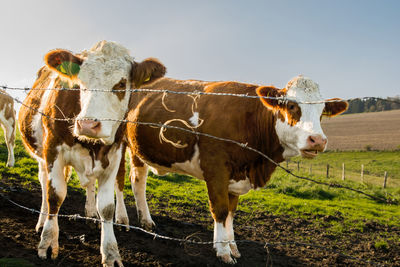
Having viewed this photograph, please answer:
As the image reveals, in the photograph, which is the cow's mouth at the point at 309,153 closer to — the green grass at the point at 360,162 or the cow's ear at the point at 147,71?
the cow's ear at the point at 147,71

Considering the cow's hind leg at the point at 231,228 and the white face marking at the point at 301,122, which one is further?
the cow's hind leg at the point at 231,228

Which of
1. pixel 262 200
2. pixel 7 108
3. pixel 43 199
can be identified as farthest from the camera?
pixel 7 108

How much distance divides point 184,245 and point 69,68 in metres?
3.08

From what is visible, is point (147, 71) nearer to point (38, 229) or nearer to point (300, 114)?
point (300, 114)

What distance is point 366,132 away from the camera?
52.4 m

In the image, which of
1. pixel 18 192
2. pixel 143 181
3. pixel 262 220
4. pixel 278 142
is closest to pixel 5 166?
pixel 18 192

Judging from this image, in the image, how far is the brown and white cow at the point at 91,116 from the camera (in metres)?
3.62

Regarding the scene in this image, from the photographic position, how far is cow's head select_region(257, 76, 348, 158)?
4.09 meters

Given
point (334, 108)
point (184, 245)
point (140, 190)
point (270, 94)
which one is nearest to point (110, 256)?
point (184, 245)

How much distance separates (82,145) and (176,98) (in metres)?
1.96

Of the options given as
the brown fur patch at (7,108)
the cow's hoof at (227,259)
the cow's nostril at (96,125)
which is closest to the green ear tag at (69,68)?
the cow's nostril at (96,125)

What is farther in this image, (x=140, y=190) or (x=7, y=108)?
(x=7, y=108)

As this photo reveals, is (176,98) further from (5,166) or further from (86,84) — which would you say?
(5,166)

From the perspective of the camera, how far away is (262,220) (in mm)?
7691
